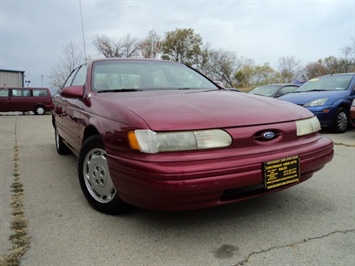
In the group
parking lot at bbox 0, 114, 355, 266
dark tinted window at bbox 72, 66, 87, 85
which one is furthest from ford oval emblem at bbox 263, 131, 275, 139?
dark tinted window at bbox 72, 66, 87, 85

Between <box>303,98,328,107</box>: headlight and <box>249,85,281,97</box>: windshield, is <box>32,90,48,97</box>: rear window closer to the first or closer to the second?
<box>249,85,281,97</box>: windshield

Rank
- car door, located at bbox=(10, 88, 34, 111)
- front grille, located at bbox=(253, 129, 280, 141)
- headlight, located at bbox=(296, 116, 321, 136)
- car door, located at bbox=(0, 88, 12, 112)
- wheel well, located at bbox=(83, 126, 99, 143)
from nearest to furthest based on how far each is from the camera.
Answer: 1. front grille, located at bbox=(253, 129, 280, 141)
2. headlight, located at bbox=(296, 116, 321, 136)
3. wheel well, located at bbox=(83, 126, 99, 143)
4. car door, located at bbox=(0, 88, 12, 112)
5. car door, located at bbox=(10, 88, 34, 111)

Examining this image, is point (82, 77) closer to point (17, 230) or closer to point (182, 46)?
point (17, 230)

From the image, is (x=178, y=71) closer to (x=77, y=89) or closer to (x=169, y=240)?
(x=77, y=89)

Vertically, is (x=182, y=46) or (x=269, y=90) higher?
(x=182, y=46)

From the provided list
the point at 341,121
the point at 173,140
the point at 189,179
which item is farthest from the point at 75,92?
the point at 341,121

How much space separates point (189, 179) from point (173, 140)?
0.89 ft

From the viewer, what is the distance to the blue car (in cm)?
671

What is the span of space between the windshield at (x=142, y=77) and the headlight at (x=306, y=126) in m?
1.14

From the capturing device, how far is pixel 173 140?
1.99 meters

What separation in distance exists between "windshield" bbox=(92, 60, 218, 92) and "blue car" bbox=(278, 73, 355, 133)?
4065mm

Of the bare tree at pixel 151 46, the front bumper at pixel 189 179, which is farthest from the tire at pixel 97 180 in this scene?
the bare tree at pixel 151 46

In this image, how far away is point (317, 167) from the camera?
97.3 inches

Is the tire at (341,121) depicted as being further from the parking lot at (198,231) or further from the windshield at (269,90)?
the parking lot at (198,231)
